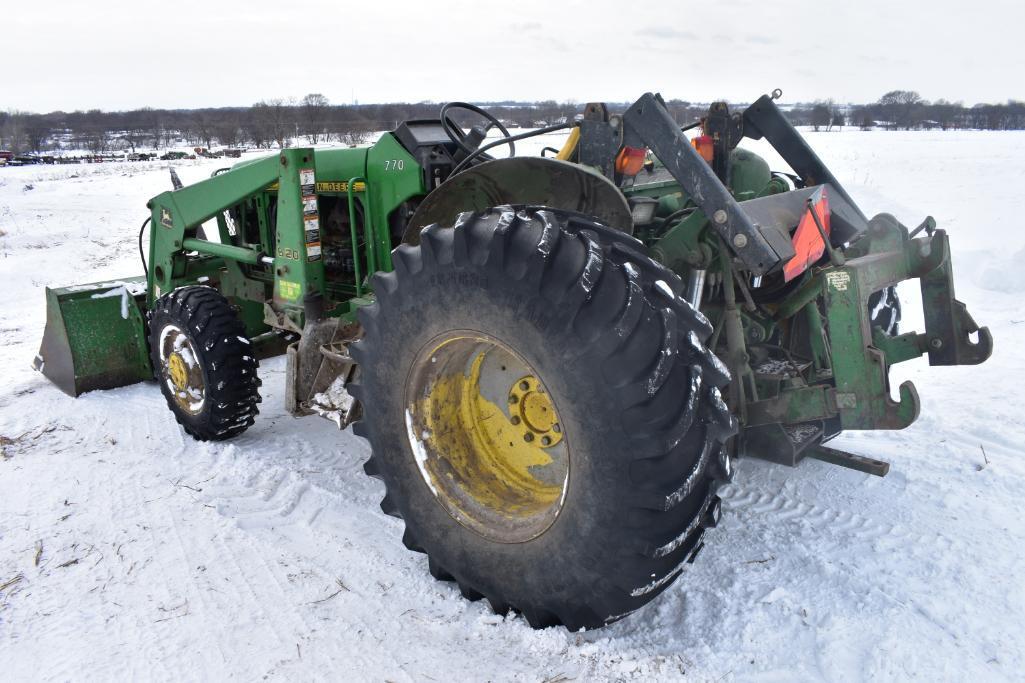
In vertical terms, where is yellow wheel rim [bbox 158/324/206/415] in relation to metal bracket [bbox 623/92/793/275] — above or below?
below

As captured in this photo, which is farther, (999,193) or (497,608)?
(999,193)

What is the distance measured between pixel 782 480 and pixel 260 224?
381 cm

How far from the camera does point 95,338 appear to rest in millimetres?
5594

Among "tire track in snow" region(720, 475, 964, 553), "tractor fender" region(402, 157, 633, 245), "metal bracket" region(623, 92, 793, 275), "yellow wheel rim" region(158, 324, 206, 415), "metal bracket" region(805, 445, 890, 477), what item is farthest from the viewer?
"yellow wheel rim" region(158, 324, 206, 415)

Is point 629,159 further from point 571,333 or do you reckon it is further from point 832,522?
point 832,522

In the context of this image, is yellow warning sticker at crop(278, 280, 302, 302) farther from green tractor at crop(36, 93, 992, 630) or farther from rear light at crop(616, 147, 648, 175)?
rear light at crop(616, 147, 648, 175)

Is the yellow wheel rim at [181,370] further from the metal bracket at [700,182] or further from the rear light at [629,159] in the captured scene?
the metal bracket at [700,182]

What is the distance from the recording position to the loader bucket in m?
5.50

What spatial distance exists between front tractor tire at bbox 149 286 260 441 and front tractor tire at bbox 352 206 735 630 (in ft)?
5.81

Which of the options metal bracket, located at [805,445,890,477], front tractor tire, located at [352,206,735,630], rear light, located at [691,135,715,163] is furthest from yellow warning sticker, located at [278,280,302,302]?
metal bracket, located at [805,445,890,477]

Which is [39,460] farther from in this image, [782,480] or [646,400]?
[782,480]

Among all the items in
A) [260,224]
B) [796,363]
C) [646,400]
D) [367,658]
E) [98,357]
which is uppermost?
[260,224]

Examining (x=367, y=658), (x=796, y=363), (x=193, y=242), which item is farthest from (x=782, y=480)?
(x=193, y=242)

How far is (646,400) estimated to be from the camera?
7.29 feet
